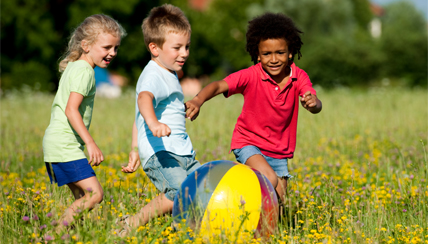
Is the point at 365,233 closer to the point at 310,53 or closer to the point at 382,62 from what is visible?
the point at 310,53

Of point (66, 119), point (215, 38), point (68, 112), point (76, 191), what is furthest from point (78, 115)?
point (215, 38)

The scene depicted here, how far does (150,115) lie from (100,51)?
1015 millimetres

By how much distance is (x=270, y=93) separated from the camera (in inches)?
187

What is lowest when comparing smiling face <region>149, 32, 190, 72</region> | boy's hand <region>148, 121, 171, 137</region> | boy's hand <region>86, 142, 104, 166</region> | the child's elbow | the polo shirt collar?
boy's hand <region>86, 142, 104, 166</region>

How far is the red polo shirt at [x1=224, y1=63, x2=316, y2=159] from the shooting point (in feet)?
15.5

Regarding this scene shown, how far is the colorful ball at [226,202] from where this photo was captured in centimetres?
353

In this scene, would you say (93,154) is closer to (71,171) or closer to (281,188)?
(71,171)

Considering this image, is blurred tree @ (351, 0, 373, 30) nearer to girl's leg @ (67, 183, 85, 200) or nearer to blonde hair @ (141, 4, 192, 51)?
blonde hair @ (141, 4, 192, 51)

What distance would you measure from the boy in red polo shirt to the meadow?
0.50 m

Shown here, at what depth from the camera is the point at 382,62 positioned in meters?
31.3

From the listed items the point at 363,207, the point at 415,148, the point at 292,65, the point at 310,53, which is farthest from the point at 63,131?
the point at 310,53

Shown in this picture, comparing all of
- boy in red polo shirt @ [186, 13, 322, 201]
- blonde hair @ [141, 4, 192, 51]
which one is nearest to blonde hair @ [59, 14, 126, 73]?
blonde hair @ [141, 4, 192, 51]

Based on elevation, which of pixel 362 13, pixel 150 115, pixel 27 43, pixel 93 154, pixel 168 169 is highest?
pixel 362 13

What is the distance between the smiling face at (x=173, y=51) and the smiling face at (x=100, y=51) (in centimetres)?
46
